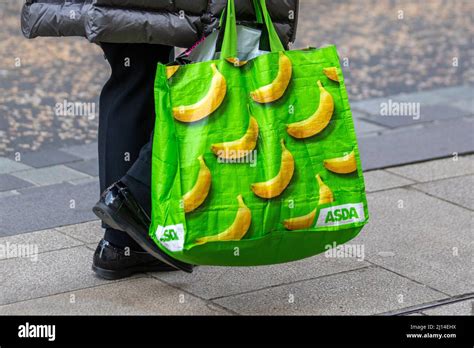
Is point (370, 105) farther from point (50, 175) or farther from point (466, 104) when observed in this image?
point (50, 175)

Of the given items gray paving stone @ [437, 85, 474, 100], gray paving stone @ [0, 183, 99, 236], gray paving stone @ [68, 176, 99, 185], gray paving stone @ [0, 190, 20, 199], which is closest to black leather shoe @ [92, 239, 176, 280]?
gray paving stone @ [0, 183, 99, 236]

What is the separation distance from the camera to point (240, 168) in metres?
3.74

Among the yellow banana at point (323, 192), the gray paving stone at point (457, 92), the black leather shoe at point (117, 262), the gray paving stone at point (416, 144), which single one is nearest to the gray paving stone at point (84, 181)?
the black leather shoe at point (117, 262)

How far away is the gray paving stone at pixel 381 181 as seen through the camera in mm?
5781

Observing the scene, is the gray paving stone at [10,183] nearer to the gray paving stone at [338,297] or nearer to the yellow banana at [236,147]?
the gray paving stone at [338,297]

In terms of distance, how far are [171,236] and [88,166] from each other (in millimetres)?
2485

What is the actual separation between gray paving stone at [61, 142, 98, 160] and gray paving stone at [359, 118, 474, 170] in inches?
62.9

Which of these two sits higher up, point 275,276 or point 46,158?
point 46,158

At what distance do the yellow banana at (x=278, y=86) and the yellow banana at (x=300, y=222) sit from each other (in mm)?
424

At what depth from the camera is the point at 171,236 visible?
378cm

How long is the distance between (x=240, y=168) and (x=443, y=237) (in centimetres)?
161

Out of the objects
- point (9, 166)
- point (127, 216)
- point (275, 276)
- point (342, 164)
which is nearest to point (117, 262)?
point (127, 216)

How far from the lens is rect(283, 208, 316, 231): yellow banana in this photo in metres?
3.79
